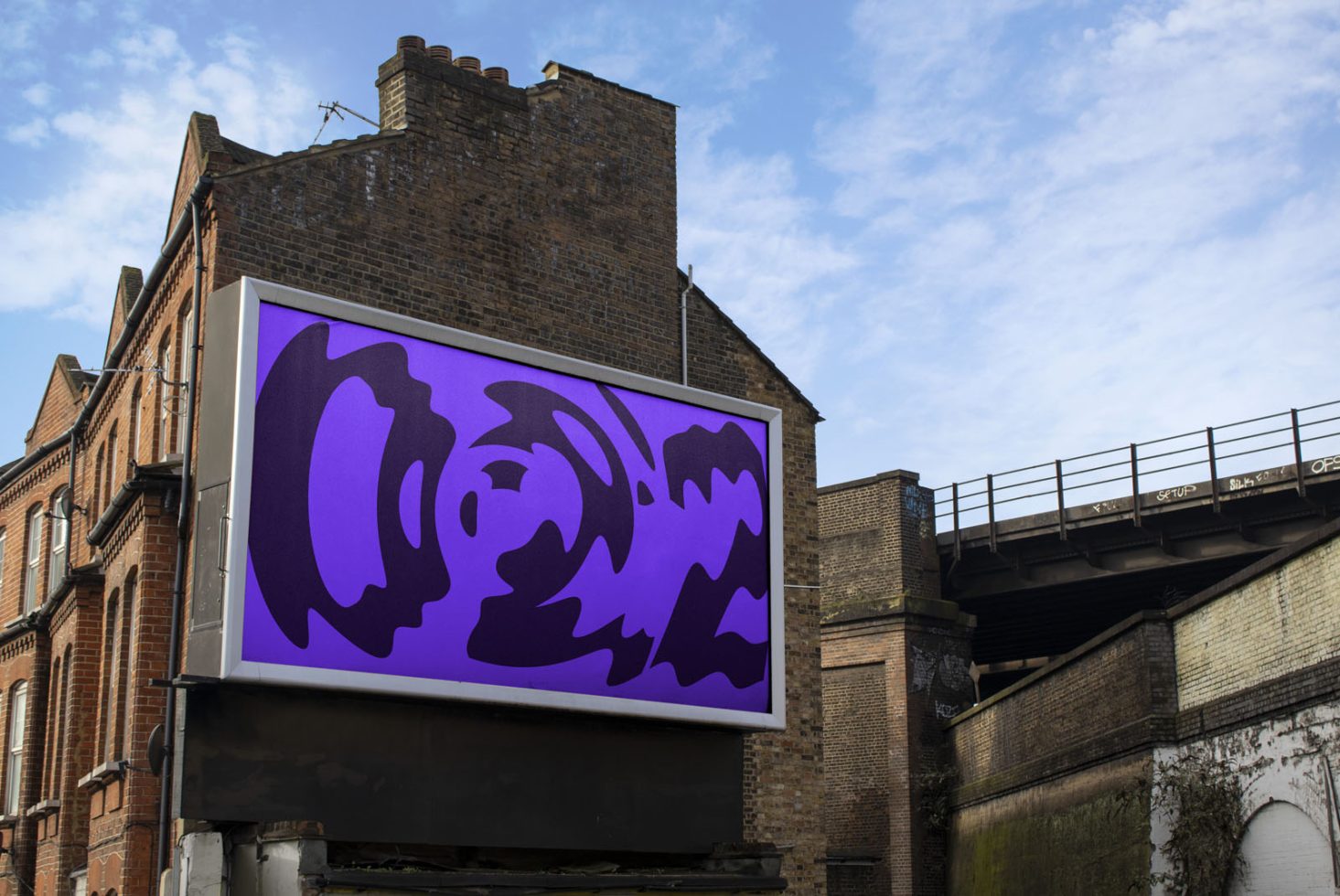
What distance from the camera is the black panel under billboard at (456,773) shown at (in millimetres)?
12656

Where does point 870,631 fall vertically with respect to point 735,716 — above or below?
above

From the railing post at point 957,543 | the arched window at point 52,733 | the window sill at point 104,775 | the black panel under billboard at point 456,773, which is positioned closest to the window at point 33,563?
the arched window at point 52,733

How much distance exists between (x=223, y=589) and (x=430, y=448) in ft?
7.97

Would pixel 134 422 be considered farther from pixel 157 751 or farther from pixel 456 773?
pixel 456 773

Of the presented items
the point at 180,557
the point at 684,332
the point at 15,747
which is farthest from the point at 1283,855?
the point at 15,747

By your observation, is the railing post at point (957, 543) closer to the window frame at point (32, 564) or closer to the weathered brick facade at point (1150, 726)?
the weathered brick facade at point (1150, 726)

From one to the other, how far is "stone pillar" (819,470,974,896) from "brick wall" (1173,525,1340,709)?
10.3m

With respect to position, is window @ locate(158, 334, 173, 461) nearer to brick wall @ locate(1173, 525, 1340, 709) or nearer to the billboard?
the billboard

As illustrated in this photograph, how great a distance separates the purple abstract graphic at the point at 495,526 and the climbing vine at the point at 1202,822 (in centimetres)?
575

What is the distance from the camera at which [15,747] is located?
2372cm

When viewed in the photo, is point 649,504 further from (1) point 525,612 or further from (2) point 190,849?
(2) point 190,849

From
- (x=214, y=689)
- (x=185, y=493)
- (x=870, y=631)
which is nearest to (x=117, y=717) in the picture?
(x=185, y=493)

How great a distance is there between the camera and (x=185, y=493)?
1458 centimetres

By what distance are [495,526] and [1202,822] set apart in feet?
31.1
